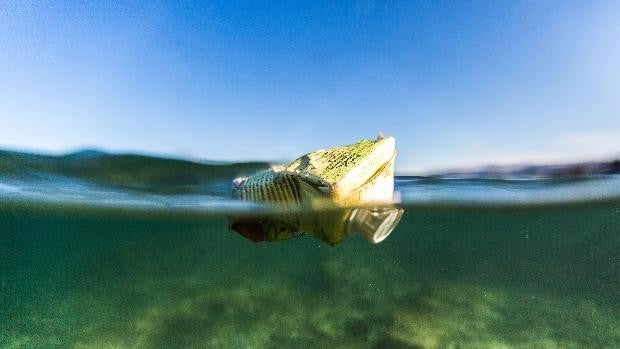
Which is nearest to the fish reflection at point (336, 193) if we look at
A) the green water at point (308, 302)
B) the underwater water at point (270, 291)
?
the underwater water at point (270, 291)

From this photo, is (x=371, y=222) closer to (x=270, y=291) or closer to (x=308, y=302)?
(x=308, y=302)

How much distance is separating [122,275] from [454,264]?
75.6 feet

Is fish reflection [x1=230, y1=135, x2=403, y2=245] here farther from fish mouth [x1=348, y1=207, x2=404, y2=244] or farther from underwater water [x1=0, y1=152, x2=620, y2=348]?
underwater water [x1=0, y1=152, x2=620, y2=348]

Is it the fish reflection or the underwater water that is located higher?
the fish reflection

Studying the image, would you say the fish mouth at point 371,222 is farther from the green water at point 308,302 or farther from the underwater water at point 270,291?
the green water at point 308,302

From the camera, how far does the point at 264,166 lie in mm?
12398

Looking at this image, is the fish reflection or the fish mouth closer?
the fish mouth

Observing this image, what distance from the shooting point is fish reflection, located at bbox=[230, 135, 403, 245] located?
4.39m

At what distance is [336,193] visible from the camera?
14.4 ft

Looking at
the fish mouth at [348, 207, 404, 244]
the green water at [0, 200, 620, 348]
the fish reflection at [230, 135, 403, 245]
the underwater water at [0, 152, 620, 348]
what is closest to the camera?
the fish mouth at [348, 207, 404, 244]

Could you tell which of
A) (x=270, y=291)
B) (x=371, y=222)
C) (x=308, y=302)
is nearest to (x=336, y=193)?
(x=371, y=222)

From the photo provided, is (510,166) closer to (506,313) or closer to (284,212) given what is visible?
(506,313)

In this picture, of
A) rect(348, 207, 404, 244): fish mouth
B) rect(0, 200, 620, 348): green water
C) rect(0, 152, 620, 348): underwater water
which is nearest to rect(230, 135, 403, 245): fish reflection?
rect(348, 207, 404, 244): fish mouth

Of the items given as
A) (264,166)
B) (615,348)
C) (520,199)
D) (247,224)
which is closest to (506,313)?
(615,348)
